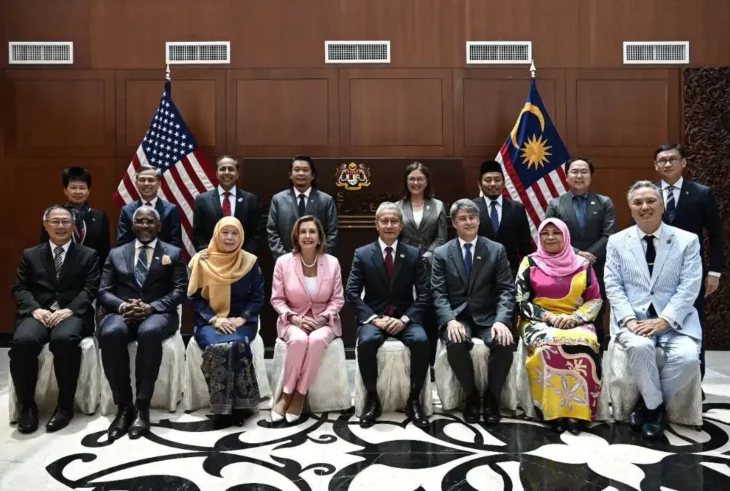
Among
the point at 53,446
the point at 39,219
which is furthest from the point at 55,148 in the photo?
the point at 53,446

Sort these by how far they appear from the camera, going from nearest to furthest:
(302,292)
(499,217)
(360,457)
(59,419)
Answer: (360,457) < (59,419) < (302,292) < (499,217)

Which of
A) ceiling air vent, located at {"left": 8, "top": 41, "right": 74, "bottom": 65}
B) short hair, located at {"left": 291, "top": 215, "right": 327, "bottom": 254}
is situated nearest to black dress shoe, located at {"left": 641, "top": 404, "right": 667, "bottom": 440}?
short hair, located at {"left": 291, "top": 215, "right": 327, "bottom": 254}

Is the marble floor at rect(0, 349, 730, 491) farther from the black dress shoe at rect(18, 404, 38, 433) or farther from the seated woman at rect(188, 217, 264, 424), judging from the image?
the seated woman at rect(188, 217, 264, 424)

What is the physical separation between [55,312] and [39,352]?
0.26 metres

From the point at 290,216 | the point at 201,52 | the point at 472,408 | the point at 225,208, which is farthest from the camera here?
the point at 201,52

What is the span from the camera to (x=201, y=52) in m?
5.16

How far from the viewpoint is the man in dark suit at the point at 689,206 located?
139 inches

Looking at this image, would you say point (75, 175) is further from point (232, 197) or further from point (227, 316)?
point (227, 316)

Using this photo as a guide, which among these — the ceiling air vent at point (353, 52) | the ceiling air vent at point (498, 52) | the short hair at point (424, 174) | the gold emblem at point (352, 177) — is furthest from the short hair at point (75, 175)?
the ceiling air vent at point (498, 52)

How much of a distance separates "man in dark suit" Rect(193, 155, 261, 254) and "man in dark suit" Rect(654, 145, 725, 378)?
2.97 m

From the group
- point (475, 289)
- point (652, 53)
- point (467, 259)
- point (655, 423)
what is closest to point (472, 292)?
point (475, 289)

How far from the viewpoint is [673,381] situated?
2.91 metres

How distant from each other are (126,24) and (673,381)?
17.7ft

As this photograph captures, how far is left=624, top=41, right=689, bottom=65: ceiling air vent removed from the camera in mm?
5176
